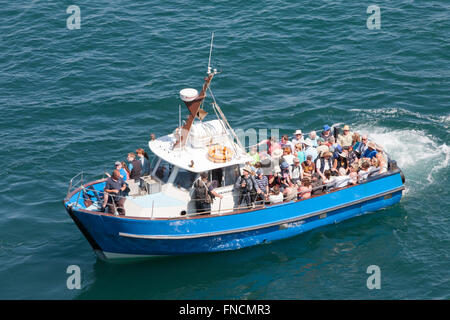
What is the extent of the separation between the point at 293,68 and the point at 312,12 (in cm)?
607

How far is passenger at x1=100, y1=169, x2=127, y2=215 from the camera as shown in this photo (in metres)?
20.9

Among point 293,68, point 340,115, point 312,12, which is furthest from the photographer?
point 312,12

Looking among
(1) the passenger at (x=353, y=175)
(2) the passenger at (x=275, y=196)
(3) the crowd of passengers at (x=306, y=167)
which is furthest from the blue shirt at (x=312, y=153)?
(2) the passenger at (x=275, y=196)

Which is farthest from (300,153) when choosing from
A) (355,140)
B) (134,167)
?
(134,167)

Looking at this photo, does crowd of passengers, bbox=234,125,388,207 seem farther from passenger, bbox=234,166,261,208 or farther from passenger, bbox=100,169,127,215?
passenger, bbox=100,169,127,215

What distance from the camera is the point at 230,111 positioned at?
30391 millimetres

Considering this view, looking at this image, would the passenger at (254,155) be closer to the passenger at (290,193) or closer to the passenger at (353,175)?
the passenger at (290,193)

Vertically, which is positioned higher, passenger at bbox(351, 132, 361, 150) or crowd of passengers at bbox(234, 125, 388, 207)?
passenger at bbox(351, 132, 361, 150)

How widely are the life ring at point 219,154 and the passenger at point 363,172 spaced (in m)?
5.06

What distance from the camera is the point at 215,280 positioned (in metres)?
21.1

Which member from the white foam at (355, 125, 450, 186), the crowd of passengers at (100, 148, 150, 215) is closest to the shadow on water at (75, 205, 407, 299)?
the crowd of passengers at (100, 148, 150, 215)

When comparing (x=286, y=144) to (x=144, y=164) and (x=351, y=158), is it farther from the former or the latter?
(x=144, y=164)

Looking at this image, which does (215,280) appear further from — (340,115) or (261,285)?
(340,115)
